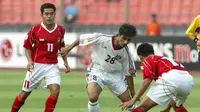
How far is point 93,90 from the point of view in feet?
31.6

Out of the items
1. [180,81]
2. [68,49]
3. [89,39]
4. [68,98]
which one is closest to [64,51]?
[68,49]

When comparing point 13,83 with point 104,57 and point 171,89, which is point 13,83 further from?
point 171,89

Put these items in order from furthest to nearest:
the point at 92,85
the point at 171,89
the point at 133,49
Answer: the point at 133,49
the point at 92,85
the point at 171,89

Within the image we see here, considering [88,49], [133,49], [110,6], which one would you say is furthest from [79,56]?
[110,6]

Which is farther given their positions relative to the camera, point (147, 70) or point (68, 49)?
point (68, 49)

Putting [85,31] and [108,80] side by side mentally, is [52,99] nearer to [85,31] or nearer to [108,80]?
[108,80]

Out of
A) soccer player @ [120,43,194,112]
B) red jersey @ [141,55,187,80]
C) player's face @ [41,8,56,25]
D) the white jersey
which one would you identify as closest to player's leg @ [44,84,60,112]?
the white jersey

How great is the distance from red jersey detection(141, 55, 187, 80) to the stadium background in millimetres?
2914

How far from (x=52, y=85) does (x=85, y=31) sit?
1273 centimetres

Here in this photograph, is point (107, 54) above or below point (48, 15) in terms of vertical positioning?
below

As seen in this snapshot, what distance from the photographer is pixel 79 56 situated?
21.1m

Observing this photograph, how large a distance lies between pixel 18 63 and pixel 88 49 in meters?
2.42

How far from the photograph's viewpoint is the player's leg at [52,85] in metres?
9.70

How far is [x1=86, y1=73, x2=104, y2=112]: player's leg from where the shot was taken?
31.4ft
